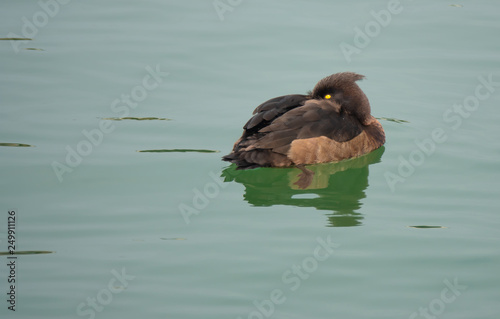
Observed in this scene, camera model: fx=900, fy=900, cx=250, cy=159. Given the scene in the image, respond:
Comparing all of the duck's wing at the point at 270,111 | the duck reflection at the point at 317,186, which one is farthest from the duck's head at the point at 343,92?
the duck reflection at the point at 317,186

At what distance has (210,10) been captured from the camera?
50.1ft

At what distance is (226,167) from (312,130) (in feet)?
3.56

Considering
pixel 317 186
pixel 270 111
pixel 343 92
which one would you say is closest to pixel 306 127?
pixel 270 111

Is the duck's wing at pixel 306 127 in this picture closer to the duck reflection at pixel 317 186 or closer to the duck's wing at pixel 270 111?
the duck's wing at pixel 270 111

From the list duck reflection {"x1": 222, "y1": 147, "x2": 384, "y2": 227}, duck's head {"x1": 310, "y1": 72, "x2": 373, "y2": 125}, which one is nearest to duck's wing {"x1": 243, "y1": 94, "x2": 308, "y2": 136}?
duck's head {"x1": 310, "y1": 72, "x2": 373, "y2": 125}

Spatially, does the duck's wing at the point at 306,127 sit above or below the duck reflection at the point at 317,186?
above

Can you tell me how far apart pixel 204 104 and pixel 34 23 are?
402 cm

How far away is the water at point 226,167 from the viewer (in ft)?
25.3

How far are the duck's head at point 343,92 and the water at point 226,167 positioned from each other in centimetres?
64

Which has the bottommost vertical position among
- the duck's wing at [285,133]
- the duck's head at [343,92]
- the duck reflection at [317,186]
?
the duck reflection at [317,186]

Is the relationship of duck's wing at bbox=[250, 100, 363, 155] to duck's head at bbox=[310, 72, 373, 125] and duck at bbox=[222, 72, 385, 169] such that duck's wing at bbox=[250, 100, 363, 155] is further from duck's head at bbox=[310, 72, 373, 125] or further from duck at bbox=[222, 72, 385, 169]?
duck's head at bbox=[310, 72, 373, 125]

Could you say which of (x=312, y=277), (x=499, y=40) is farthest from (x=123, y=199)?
(x=499, y=40)

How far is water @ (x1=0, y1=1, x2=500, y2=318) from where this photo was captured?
7.71 metres

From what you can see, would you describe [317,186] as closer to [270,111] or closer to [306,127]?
[306,127]
